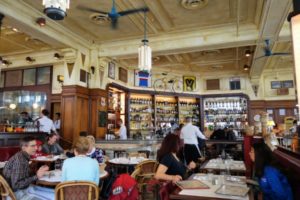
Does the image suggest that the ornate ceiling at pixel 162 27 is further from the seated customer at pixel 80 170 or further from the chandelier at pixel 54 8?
the seated customer at pixel 80 170

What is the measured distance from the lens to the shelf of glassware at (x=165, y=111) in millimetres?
11821

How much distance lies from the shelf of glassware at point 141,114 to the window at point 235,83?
13.5ft

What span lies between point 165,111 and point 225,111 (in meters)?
3.08

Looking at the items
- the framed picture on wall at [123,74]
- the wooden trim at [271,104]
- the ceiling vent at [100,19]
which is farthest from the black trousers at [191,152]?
the wooden trim at [271,104]

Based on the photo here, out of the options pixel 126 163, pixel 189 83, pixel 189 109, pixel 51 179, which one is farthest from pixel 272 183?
pixel 189 109

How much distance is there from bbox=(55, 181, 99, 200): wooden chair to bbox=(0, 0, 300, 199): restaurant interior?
0.18 feet

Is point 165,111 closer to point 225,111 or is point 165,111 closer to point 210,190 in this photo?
point 225,111

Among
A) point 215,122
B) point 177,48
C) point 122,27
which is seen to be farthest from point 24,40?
point 215,122

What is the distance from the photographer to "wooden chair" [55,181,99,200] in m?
2.58

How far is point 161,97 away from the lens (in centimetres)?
1227

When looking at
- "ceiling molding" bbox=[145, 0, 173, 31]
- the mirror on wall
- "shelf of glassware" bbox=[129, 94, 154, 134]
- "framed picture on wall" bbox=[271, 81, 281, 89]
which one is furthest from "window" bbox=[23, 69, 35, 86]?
"framed picture on wall" bbox=[271, 81, 281, 89]

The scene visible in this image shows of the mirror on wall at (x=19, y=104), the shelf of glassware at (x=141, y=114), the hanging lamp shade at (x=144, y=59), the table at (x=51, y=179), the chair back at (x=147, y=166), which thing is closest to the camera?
the table at (x=51, y=179)

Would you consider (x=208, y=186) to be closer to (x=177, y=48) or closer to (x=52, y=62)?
(x=177, y=48)

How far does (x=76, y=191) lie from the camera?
2637 millimetres
